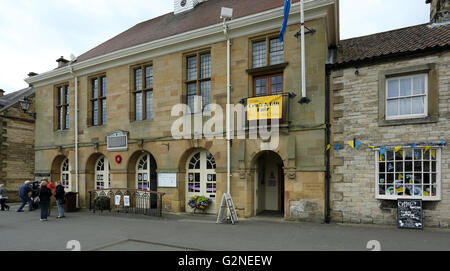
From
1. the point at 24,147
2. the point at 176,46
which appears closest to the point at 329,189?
the point at 176,46

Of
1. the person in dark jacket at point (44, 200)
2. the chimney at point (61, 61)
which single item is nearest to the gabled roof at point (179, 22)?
the chimney at point (61, 61)

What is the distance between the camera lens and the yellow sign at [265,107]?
35.3 ft

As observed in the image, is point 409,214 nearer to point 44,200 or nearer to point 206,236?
point 206,236

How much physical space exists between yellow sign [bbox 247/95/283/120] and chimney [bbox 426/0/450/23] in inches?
324

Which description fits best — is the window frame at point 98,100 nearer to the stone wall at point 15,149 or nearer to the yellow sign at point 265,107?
the yellow sign at point 265,107

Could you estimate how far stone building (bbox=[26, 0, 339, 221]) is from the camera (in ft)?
34.6

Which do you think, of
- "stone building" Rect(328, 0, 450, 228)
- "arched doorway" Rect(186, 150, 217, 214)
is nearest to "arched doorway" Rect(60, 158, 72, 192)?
"arched doorway" Rect(186, 150, 217, 214)

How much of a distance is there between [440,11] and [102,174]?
17.9 m

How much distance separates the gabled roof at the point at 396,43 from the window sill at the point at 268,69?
6.23 feet

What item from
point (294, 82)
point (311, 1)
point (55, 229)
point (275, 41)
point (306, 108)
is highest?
point (311, 1)

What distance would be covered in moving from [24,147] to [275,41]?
781 inches

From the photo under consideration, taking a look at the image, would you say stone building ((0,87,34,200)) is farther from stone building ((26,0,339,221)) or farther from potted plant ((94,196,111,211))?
potted plant ((94,196,111,211))

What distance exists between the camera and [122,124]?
14.5m
